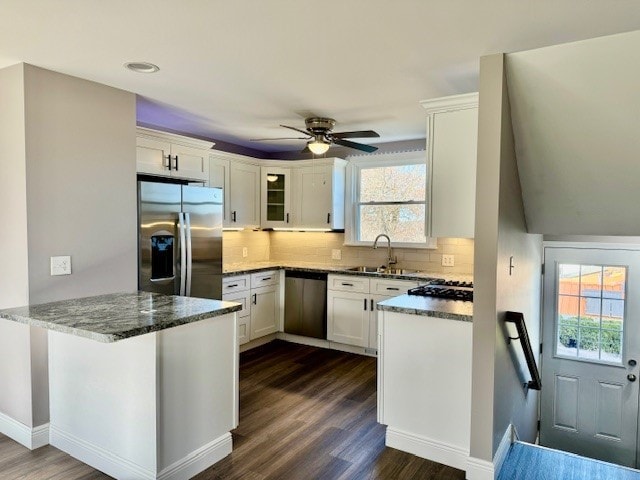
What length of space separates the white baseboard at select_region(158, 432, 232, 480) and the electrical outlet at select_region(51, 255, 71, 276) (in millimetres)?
1486

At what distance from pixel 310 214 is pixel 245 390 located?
2341 mm

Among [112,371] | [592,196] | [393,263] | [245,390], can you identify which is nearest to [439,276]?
[393,263]

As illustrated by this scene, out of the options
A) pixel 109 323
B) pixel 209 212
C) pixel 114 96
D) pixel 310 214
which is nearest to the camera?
pixel 109 323

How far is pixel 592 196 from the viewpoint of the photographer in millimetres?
2949

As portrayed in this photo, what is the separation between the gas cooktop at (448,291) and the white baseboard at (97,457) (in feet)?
6.92

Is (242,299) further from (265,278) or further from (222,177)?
(222,177)

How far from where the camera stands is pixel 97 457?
96.7 inches

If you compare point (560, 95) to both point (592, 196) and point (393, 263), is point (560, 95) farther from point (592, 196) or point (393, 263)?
point (393, 263)

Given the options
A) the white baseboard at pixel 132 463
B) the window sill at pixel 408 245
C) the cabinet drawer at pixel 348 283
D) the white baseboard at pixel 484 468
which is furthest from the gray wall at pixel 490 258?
the window sill at pixel 408 245

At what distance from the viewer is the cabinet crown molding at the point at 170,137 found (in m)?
3.77

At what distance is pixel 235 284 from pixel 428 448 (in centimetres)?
263

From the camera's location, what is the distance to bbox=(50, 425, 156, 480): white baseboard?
2281 millimetres

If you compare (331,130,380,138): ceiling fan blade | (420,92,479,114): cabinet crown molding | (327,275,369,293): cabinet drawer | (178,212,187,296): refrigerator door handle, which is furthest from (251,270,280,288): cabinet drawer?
(420,92,479,114): cabinet crown molding

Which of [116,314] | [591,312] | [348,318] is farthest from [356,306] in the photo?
[116,314]
